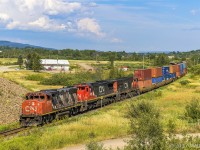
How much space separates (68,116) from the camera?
36500 mm

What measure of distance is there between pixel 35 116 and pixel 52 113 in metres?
2.66

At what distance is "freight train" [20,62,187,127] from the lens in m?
31.1

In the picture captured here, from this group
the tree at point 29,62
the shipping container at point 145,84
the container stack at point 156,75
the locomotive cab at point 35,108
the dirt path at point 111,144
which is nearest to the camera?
the dirt path at point 111,144

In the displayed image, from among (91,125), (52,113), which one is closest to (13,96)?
(52,113)

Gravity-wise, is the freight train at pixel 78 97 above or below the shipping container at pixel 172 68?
below

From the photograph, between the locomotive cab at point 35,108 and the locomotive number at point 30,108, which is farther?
the locomotive number at point 30,108

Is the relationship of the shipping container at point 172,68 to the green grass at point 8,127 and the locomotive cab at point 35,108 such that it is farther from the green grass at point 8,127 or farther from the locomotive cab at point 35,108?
the green grass at point 8,127

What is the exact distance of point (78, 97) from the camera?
129 feet

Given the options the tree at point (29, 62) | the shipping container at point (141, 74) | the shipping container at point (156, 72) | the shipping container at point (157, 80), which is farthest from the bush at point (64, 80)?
the tree at point (29, 62)

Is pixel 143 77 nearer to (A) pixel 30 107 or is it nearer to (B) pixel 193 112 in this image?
(B) pixel 193 112

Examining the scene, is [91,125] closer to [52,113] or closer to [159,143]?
[52,113]

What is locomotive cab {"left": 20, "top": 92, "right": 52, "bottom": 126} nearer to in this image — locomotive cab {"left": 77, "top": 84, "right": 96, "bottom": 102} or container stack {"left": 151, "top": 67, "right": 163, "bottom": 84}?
locomotive cab {"left": 77, "top": 84, "right": 96, "bottom": 102}

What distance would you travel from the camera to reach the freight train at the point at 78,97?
31.1 m

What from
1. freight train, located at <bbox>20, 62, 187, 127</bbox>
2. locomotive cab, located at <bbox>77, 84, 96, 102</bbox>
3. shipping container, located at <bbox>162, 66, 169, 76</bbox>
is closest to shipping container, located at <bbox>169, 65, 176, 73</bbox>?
shipping container, located at <bbox>162, 66, 169, 76</bbox>
